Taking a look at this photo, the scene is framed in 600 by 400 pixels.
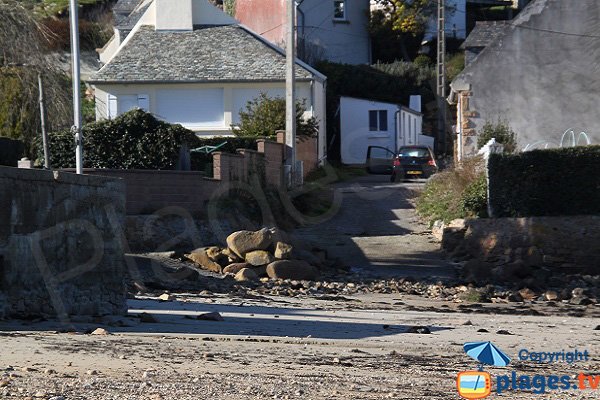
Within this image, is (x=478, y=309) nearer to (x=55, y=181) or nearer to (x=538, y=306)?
(x=538, y=306)

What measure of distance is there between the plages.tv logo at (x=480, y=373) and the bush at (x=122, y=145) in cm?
1818

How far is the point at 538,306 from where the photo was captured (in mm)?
20000

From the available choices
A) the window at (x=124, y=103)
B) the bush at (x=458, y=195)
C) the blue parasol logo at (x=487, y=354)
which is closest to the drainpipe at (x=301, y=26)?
the window at (x=124, y=103)

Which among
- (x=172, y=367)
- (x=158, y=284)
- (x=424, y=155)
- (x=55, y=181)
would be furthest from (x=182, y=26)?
(x=172, y=367)

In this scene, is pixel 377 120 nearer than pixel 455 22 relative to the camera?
Yes

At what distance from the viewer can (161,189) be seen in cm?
2680

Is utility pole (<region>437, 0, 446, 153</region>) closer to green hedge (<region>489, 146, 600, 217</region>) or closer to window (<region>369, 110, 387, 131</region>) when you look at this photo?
window (<region>369, 110, 387, 131</region>)

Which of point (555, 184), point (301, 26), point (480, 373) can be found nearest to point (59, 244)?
point (480, 373)

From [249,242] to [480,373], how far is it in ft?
42.0

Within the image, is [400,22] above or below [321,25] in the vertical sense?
above

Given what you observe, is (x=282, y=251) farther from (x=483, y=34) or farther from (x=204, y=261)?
(x=483, y=34)

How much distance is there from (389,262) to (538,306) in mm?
6035

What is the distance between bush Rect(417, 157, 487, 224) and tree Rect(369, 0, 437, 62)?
3037 cm

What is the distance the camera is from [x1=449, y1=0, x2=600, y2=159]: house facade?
107ft
